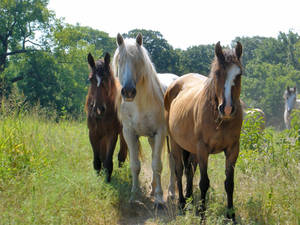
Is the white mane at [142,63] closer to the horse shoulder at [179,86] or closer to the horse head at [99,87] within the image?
the horse shoulder at [179,86]

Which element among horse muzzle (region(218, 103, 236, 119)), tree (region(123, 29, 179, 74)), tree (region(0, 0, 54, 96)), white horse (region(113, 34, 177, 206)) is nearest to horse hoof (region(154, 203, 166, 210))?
white horse (region(113, 34, 177, 206))

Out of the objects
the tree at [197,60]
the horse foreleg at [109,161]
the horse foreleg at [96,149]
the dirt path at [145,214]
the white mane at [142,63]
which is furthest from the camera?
the tree at [197,60]

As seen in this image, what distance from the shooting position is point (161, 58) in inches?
1385

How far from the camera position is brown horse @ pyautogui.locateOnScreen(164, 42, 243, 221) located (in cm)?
342

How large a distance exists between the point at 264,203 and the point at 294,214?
0.51 meters

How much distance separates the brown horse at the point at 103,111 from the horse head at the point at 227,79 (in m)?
2.29

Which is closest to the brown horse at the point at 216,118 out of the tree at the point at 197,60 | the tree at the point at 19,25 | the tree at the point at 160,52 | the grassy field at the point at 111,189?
the grassy field at the point at 111,189

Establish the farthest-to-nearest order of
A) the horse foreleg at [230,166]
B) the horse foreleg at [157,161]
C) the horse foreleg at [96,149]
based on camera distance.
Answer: the horse foreleg at [96,149]
the horse foreleg at [157,161]
the horse foreleg at [230,166]

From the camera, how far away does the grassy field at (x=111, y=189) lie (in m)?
3.42

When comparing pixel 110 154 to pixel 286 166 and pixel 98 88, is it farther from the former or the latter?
pixel 286 166

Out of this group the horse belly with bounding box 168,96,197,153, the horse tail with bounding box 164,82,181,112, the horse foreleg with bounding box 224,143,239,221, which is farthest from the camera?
the horse tail with bounding box 164,82,181,112

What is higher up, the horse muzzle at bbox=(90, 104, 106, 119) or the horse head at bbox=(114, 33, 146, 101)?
the horse head at bbox=(114, 33, 146, 101)

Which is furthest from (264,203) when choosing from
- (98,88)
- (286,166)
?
(98,88)

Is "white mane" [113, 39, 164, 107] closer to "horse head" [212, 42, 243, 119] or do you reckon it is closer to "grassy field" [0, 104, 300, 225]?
"horse head" [212, 42, 243, 119]
